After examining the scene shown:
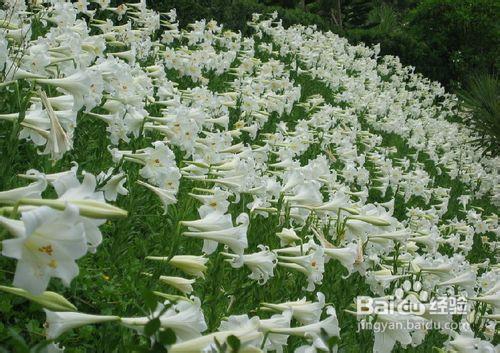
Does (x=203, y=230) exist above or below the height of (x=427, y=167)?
above

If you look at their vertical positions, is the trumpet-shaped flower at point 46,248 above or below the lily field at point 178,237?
above

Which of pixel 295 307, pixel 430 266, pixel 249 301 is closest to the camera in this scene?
pixel 295 307

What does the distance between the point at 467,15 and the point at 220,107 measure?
1313 cm

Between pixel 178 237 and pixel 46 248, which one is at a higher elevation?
pixel 46 248

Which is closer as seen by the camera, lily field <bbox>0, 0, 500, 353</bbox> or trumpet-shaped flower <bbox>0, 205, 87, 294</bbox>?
trumpet-shaped flower <bbox>0, 205, 87, 294</bbox>

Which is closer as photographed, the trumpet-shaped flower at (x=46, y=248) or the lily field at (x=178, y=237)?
the trumpet-shaped flower at (x=46, y=248)

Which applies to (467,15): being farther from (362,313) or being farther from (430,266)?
(362,313)

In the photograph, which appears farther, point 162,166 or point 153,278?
point 162,166

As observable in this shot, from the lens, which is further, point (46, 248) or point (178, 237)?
point (178, 237)

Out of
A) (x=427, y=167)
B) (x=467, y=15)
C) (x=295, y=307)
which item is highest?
(x=467, y=15)

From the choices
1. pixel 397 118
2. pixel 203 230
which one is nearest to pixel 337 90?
pixel 397 118

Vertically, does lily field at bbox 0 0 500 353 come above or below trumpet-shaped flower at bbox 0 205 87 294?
below

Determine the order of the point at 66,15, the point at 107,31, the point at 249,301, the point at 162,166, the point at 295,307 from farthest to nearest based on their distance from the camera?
the point at 107,31 < the point at 66,15 < the point at 249,301 < the point at 162,166 < the point at 295,307

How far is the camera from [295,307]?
7.98ft
